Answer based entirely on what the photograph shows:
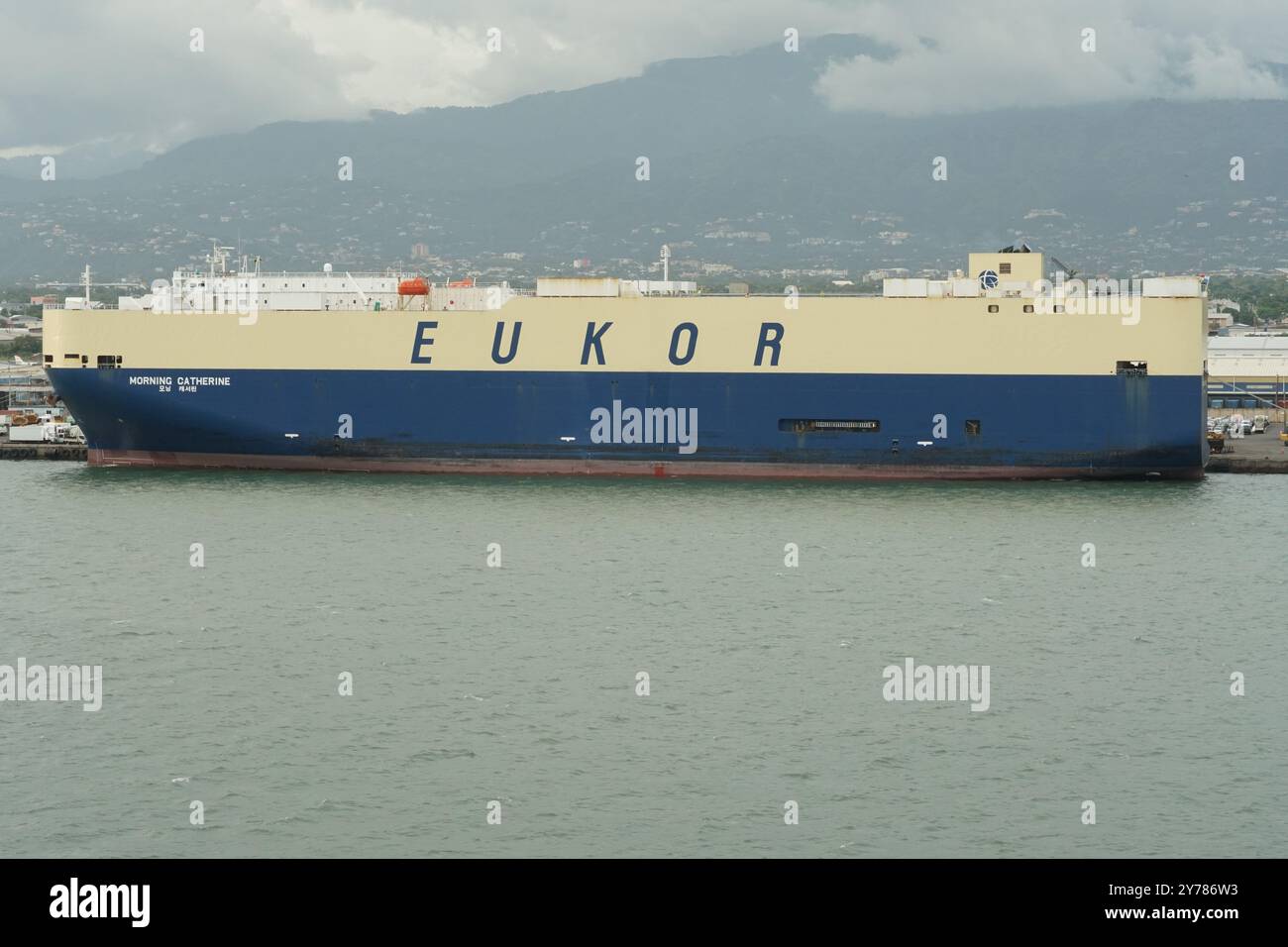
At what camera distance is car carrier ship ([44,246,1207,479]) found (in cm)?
3738

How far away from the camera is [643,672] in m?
21.2

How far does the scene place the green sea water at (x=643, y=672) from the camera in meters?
16.0

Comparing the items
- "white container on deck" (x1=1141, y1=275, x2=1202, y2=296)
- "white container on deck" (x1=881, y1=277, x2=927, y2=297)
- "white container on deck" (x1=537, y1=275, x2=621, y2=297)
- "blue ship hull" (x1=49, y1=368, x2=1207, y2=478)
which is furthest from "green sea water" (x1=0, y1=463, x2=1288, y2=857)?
"white container on deck" (x1=537, y1=275, x2=621, y2=297)

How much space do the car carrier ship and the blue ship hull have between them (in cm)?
5

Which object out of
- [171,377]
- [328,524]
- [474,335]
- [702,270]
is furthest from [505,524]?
[702,270]

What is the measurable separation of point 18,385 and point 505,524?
38.2m

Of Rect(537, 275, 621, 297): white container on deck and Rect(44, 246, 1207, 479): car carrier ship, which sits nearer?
Rect(44, 246, 1207, 479): car carrier ship

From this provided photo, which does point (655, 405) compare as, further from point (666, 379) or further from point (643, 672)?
point (643, 672)

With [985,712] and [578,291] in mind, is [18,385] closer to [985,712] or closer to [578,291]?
[578,291]

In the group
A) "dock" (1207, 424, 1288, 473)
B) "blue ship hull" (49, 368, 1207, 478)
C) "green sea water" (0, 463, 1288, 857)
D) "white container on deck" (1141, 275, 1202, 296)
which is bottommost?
"green sea water" (0, 463, 1288, 857)

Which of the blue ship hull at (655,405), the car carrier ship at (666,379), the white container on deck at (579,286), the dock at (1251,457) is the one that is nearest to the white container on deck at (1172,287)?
the car carrier ship at (666,379)

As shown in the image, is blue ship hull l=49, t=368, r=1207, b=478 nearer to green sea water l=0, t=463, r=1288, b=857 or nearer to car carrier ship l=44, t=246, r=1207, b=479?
car carrier ship l=44, t=246, r=1207, b=479

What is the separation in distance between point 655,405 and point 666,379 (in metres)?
0.63

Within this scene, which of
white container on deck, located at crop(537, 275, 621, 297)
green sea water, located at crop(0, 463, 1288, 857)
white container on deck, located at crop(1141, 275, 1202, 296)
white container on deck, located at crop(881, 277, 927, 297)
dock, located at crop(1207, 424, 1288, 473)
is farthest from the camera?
dock, located at crop(1207, 424, 1288, 473)
